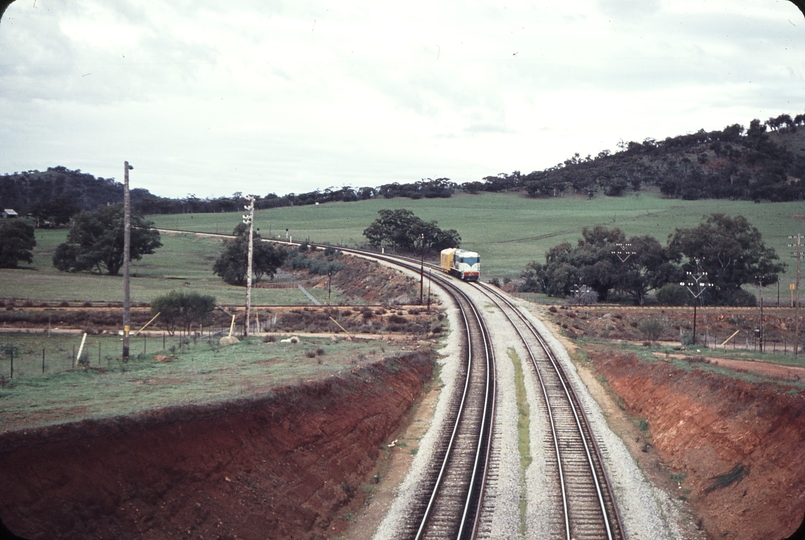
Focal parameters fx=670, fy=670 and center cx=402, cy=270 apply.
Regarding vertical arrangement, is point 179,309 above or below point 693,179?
below

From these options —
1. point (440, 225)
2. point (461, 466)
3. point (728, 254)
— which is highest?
point (440, 225)

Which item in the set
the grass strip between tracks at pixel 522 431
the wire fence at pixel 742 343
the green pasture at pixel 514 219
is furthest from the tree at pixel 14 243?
the wire fence at pixel 742 343

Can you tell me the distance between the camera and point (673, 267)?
222 ft

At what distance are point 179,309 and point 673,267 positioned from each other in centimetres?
4852

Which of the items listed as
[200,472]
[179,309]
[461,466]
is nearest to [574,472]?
[461,466]

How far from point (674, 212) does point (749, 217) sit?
683 inches

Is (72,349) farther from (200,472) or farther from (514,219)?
(514,219)

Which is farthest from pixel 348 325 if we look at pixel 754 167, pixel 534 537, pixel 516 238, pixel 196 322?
pixel 754 167

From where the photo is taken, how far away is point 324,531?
49.5ft

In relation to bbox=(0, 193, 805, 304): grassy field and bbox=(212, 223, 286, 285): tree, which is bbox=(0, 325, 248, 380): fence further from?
bbox=(212, 223, 286, 285): tree

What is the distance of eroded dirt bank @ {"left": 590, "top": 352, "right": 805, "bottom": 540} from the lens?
14797 mm

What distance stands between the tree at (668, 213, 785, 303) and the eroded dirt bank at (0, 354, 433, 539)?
183ft

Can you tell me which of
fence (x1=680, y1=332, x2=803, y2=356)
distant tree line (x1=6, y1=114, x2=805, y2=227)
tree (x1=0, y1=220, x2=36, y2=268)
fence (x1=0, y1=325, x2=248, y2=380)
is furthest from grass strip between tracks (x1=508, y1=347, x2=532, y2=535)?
distant tree line (x1=6, y1=114, x2=805, y2=227)

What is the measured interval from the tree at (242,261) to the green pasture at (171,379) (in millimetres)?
40589
